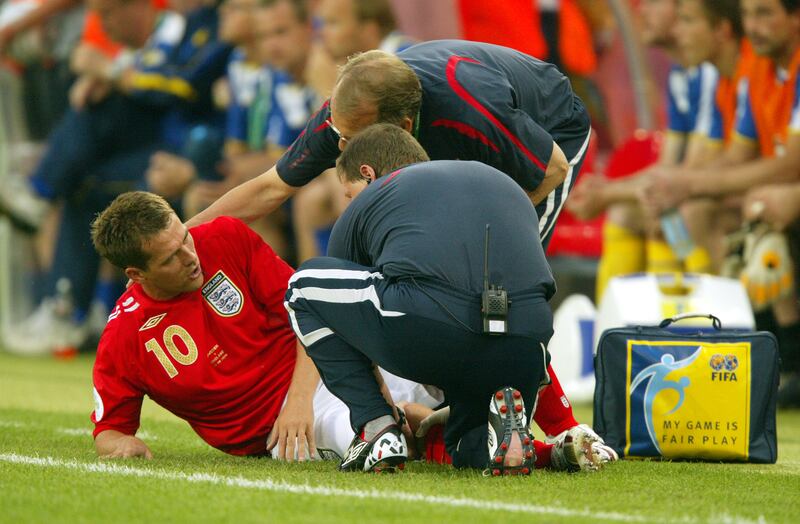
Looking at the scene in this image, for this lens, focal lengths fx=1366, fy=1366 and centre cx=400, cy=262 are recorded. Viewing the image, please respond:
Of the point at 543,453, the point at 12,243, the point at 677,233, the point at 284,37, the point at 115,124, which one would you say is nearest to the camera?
the point at 543,453

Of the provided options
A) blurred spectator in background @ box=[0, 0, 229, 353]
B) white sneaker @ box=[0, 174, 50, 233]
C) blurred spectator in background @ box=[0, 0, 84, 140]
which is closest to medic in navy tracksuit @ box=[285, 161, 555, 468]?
blurred spectator in background @ box=[0, 0, 229, 353]

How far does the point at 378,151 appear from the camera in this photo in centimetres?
406

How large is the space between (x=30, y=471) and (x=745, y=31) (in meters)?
4.95

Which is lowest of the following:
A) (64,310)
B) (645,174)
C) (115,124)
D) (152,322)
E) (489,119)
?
(64,310)

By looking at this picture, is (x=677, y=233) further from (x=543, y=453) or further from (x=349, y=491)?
(x=349, y=491)

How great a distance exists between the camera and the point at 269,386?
4.52 meters

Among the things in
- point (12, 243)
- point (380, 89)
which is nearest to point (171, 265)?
point (380, 89)

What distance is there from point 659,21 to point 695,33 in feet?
Result: 1.27

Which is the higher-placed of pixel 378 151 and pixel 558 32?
pixel 558 32

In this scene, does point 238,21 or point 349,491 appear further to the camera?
point 238,21

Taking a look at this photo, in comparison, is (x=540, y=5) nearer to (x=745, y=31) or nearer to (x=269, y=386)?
(x=745, y=31)

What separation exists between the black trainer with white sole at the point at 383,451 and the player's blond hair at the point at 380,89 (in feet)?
3.22

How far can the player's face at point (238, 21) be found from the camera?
9.50 meters

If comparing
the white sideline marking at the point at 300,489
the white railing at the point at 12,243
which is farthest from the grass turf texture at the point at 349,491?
the white railing at the point at 12,243
